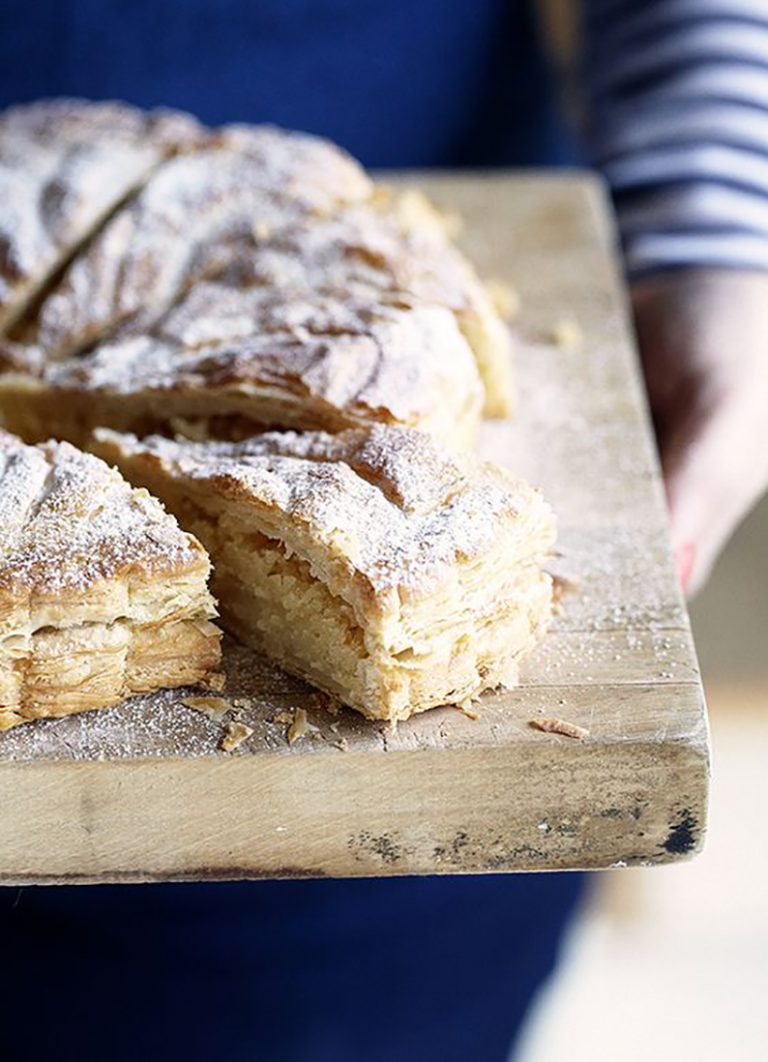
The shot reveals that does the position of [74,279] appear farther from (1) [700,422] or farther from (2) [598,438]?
(1) [700,422]

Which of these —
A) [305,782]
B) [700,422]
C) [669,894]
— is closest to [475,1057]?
[669,894]

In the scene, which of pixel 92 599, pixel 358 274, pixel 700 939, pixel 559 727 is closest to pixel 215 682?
pixel 92 599

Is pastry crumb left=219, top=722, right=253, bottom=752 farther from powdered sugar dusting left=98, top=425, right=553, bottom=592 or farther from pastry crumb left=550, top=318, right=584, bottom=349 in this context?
pastry crumb left=550, top=318, right=584, bottom=349

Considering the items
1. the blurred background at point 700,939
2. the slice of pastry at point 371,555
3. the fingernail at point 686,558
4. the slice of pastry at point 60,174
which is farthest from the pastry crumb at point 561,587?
the blurred background at point 700,939

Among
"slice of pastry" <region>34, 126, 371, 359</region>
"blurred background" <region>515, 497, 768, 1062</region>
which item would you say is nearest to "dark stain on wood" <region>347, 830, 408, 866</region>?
"slice of pastry" <region>34, 126, 371, 359</region>

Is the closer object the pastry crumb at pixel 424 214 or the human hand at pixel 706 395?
the human hand at pixel 706 395

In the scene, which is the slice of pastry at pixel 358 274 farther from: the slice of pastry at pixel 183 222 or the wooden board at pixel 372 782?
the wooden board at pixel 372 782

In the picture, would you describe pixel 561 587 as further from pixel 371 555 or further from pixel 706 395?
pixel 706 395
